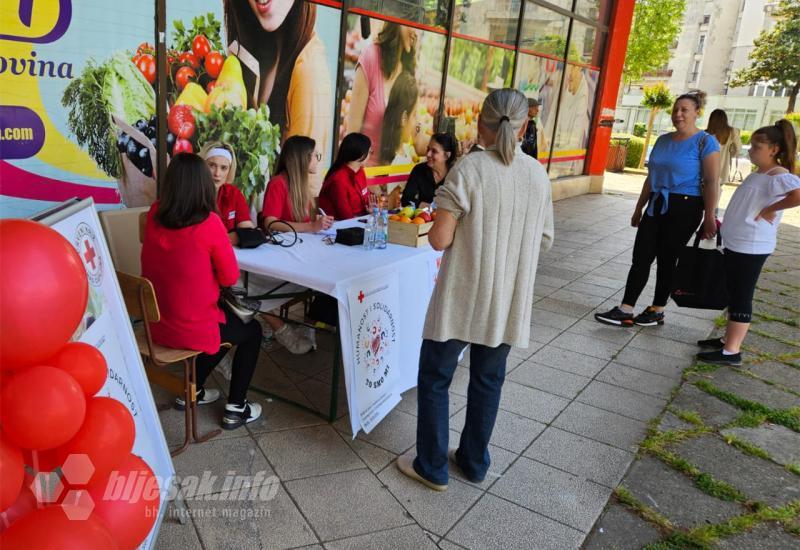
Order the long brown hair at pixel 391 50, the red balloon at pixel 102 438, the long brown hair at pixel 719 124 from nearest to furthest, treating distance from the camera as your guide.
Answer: the red balloon at pixel 102 438 → the long brown hair at pixel 719 124 → the long brown hair at pixel 391 50

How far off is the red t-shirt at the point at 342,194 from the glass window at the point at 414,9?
2002mm

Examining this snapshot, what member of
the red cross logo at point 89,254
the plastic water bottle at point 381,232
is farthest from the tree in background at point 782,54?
the red cross logo at point 89,254

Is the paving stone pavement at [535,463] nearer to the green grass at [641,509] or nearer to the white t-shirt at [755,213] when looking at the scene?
the green grass at [641,509]

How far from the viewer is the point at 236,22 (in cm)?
424

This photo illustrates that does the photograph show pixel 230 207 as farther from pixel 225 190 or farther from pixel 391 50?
pixel 391 50

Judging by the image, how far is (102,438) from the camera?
1417 mm

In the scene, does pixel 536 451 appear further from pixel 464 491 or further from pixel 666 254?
pixel 666 254

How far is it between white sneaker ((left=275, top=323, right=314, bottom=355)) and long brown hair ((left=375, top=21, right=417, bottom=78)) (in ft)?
10.5

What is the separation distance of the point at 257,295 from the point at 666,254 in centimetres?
316

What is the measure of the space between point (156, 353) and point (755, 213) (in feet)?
12.1

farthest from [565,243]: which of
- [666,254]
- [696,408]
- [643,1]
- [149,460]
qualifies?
[643,1]

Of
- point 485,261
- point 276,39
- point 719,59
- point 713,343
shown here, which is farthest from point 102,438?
point 719,59

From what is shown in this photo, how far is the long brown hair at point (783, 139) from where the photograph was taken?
372 centimetres

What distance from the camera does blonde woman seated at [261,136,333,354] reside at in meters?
3.55
